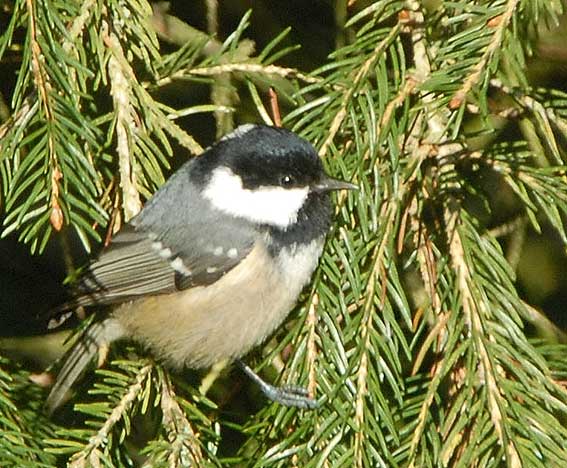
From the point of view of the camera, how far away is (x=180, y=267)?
6.88 feet

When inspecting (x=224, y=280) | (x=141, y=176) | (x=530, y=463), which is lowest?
(x=530, y=463)

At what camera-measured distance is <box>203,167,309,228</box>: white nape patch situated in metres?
2.01

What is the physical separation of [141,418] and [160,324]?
0.26 m

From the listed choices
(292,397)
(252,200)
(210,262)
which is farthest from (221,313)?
(292,397)

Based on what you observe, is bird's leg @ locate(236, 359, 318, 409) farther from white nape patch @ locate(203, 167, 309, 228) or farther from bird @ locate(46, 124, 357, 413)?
white nape patch @ locate(203, 167, 309, 228)

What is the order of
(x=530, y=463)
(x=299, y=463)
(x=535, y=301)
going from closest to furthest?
(x=530, y=463) < (x=299, y=463) < (x=535, y=301)

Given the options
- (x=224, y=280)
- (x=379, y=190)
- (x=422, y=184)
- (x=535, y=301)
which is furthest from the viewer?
(x=535, y=301)

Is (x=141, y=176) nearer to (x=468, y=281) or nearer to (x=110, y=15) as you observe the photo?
(x=110, y=15)

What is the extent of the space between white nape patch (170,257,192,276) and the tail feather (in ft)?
0.56

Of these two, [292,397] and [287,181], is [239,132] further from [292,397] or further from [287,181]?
[292,397]

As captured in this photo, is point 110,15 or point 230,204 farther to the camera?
point 230,204

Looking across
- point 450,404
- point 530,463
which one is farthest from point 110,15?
point 530,463

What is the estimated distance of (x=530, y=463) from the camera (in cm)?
143

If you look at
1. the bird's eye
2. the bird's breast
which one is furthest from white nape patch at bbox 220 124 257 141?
the bird's breast
